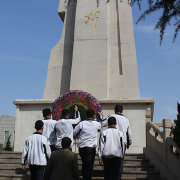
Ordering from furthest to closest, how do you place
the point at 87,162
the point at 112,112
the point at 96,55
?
the point at 96,55
the point at 112,112
the point at 87,162

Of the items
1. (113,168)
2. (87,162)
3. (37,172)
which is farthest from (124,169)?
(37,172)

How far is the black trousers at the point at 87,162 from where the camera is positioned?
21.9ft

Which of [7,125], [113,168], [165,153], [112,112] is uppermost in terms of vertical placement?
[7,125]

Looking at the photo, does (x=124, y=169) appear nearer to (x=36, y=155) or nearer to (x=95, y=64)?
(x=36, y=155)

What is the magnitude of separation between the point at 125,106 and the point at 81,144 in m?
5.95

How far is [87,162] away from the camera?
671cm

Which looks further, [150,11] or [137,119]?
[137,119]

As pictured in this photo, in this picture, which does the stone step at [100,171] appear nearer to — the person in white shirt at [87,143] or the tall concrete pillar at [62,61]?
the person in white shirt at [87,143]

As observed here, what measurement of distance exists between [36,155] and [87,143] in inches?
50.6

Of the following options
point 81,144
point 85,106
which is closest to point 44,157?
point 81,144

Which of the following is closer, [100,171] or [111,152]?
[111,152]

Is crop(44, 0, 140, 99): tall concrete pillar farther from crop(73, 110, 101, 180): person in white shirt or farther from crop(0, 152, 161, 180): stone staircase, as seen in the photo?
crop(73, 110, 101, 180): person in white shirt

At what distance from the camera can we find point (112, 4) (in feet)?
51.2

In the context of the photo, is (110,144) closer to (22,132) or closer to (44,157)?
(44,157)
